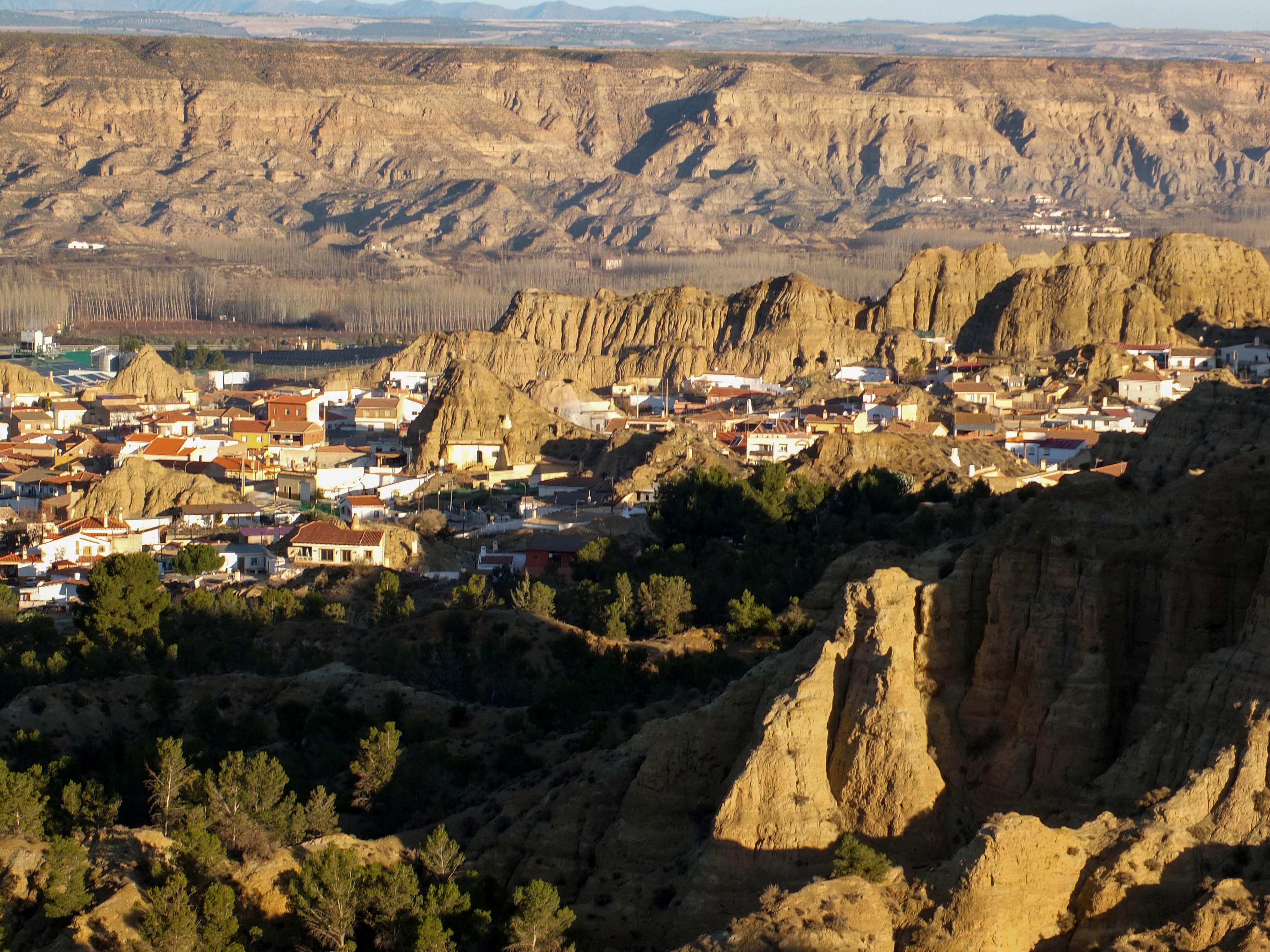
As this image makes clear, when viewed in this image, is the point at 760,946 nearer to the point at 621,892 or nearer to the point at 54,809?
the point at 621,892

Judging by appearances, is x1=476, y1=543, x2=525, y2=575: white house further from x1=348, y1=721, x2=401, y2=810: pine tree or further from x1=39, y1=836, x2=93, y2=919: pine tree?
x1=39, y1=836, x2=93, y2=919: pine tree

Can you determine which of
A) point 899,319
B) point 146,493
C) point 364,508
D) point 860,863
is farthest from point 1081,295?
point 860,863

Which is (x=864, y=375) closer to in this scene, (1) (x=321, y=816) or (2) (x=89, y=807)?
(2) (x=89, y=807)

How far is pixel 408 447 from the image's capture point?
87188mm

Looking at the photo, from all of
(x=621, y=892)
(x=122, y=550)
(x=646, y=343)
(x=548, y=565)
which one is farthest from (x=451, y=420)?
(x=621, y=892)

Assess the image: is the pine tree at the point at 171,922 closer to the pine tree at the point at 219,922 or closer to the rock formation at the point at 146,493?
the pine tree at the point at 219,922

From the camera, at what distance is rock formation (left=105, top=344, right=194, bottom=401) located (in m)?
113

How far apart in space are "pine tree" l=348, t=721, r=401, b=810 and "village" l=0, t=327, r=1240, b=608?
1772 centimetres

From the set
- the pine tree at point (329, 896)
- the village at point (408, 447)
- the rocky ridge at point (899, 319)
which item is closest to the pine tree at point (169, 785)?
the pine tree at point (329, 896)

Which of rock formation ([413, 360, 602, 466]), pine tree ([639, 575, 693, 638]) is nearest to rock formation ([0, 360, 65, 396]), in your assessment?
rock formation ([413, 360, 602, 466])

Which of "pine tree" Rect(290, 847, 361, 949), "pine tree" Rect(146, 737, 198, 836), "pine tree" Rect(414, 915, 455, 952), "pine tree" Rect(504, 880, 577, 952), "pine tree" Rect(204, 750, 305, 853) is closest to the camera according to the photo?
"pine tree" Rect(504, 880, 577, 952)

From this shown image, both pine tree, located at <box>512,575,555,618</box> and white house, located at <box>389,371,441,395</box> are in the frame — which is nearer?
pine tree, located at <box>512,575,555,618</box>

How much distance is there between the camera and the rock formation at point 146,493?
73750mm

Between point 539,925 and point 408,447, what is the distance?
65.1 meters
